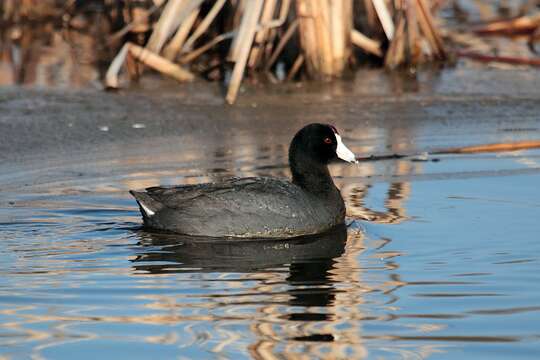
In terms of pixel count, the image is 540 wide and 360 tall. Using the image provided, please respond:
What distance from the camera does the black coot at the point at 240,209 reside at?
6707 mm

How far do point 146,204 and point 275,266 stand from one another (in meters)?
1.07

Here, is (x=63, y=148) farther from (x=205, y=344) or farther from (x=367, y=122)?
(x=205, y=344)

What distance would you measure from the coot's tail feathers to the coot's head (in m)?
0.92

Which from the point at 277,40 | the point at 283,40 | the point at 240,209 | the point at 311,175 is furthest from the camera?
the point at 277,40

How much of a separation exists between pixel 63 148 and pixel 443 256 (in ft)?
12.8

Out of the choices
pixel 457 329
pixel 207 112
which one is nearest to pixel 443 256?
pixel 457 329

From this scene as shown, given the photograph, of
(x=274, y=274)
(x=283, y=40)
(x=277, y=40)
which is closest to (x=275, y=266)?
(x=274, y=274)

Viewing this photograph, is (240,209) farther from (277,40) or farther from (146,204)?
(277,40)

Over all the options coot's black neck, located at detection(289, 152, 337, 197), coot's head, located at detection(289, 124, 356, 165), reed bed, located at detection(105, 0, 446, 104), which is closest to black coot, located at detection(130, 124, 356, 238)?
coot's black neck, located at detection(289, 152, 337, 197)

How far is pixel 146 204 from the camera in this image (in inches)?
267

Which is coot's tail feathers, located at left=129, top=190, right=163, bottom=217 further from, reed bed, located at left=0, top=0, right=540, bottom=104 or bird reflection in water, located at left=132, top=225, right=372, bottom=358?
reed bed, located at left=0, top=0, right=540, bottom=104

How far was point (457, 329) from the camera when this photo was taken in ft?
15.9

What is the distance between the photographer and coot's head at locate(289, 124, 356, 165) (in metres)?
7.10

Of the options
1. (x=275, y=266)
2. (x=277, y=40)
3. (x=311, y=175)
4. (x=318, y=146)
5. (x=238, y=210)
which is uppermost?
(x=277, y=40)
